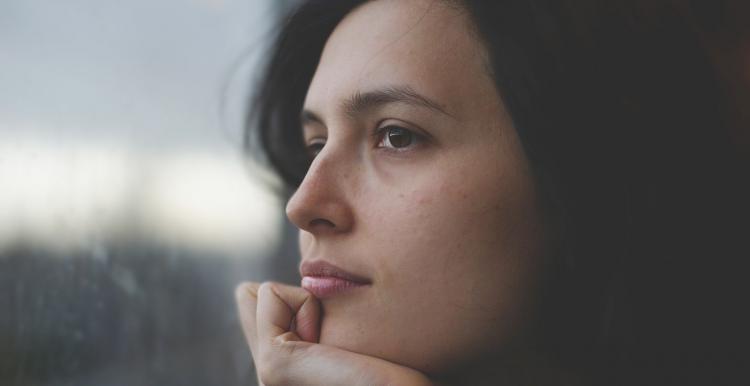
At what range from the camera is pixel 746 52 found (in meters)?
1.07

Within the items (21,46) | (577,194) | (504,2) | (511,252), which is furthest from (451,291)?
(21,46)

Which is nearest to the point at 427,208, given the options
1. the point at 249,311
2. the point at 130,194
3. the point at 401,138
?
the point at 401,138

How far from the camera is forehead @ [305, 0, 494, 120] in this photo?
34.2 inches

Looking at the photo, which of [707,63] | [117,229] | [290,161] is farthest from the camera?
[290,161]

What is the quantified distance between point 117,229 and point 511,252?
2.43ft

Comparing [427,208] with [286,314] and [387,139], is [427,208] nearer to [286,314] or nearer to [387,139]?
[387,139]

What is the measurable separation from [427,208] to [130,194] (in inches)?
25.3

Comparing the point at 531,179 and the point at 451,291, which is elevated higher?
the point at 531,179

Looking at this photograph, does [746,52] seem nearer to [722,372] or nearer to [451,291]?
→ [722,372]

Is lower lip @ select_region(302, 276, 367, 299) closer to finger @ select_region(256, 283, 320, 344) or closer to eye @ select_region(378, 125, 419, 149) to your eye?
finger @ select_region(256, 283, 320, 344)

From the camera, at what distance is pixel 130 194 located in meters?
1.19

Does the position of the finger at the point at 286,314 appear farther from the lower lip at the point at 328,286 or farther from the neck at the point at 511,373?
the neck at the point at 511,373

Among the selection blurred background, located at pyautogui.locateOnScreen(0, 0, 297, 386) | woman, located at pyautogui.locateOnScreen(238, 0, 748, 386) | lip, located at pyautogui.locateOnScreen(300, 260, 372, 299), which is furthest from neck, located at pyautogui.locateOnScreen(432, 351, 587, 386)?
blurred background, located at pyautogui.locateOnScreen(0, 0, 297, 386)

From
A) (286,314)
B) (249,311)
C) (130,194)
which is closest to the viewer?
(286,314)
